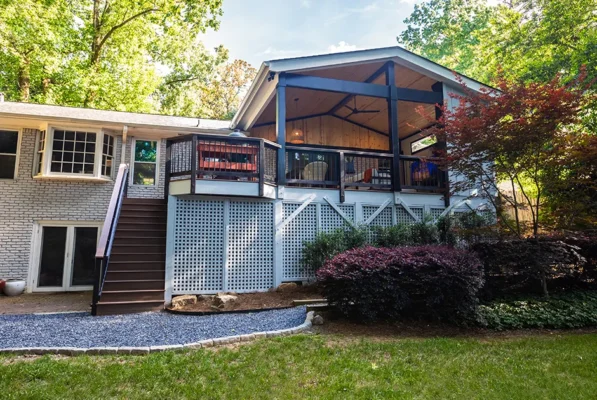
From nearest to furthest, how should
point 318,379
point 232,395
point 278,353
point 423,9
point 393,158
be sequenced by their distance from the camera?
point 232,395, point 318,379, point 278,353, point 393,158, point 423,9

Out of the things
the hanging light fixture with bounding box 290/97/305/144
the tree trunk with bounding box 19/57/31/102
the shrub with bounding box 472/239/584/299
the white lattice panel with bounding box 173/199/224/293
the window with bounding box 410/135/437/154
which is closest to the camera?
the shrub with bounding box 472/239/584/299

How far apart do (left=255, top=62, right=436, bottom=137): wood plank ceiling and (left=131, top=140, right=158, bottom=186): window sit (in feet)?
11.9

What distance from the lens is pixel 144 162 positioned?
10328mm

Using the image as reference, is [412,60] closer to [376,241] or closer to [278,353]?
[376,241]

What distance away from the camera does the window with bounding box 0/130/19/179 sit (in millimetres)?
9203

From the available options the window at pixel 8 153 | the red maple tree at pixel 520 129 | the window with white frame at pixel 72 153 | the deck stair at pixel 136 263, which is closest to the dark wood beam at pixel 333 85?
the red maple tree at pixel 520 129

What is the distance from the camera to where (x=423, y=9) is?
27.8m

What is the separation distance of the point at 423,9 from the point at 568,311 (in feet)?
94.2

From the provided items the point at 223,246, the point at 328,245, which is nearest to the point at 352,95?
the point at 328,245

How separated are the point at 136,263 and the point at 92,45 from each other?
53.9 feet

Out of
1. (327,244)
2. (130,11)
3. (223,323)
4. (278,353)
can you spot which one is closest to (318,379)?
(278,353)

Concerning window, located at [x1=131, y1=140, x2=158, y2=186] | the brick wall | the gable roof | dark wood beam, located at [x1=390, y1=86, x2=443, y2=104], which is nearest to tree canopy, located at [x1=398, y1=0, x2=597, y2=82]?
the gable roof

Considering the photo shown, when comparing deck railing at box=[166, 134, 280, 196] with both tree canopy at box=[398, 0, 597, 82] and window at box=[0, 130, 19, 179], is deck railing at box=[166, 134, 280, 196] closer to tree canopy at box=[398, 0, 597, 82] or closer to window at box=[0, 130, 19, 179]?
window at box=[0, 130, 19, 179]

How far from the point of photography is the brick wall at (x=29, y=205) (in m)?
8.91
